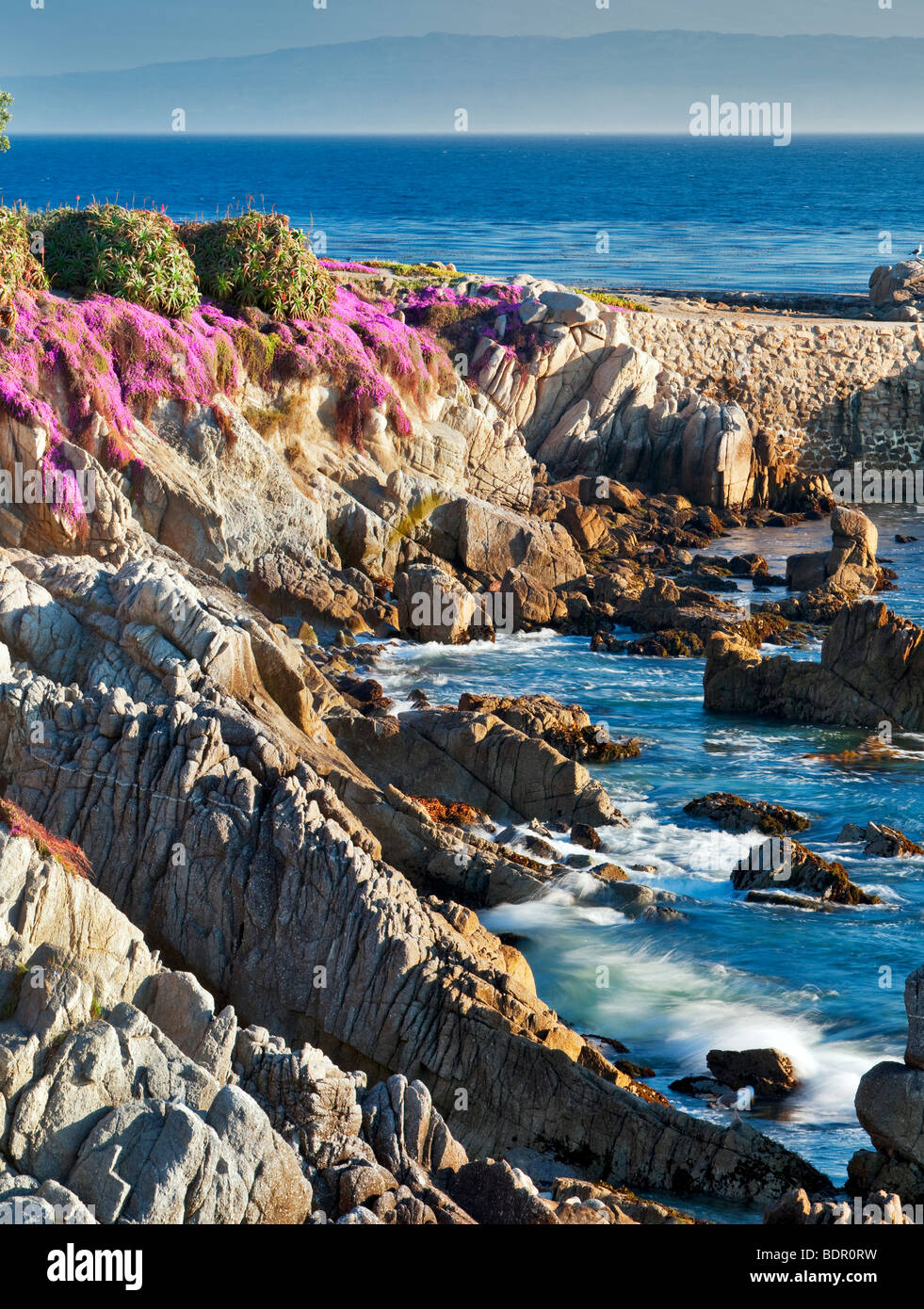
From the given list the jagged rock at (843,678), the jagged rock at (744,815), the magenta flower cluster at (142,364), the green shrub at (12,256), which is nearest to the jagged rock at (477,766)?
the jagged rock at (744,815)

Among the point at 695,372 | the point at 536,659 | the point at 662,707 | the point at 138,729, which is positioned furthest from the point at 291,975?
the point at 695,372

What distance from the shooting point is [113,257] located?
41625 mm

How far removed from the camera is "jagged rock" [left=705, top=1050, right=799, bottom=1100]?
66.6 feet

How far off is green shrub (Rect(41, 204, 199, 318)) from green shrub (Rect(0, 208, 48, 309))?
1951 millimetres

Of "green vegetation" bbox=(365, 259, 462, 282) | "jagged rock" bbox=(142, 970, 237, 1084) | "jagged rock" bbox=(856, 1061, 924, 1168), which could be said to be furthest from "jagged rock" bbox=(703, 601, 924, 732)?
"green vegetation" bbox=(365, 259, 462, 282)

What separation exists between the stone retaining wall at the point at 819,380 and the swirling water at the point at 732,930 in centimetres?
2779

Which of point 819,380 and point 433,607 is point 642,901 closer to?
point 433,607

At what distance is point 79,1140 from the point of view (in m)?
12.5

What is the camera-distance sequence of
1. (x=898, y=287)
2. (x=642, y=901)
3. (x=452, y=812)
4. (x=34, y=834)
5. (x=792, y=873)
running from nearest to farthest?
(x=34, y=834) → (x=642, y=901) → (x=792, y=873) → (x=452, y=812) → (x=898, y=287)

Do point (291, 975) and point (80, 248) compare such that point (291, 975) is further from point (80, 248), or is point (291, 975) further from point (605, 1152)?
point (80, 248)

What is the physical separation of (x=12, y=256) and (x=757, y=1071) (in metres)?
28.2

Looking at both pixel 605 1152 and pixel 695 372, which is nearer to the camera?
pixel 605 1152
